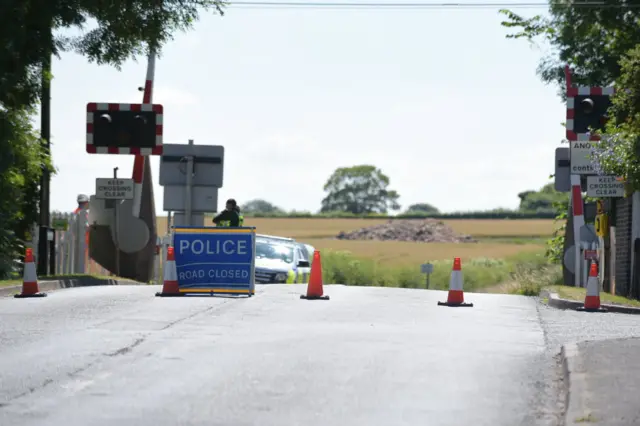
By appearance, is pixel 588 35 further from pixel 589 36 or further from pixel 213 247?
pixel 213 247

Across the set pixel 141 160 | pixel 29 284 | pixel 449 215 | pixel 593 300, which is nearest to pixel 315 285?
pixel 593 300

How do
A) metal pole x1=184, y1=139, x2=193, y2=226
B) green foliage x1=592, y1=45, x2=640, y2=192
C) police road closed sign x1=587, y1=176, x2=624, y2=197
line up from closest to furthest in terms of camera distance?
green foliage x1=592, y1=45, x2=640, y2=192 → police road closed sign x1=587, y1=176, x2=624, y2=197 → metal pole x1=184, y1=139, x2=193, y2=226

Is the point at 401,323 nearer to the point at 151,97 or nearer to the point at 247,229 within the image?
the point at 247,229

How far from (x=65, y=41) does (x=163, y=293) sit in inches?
326

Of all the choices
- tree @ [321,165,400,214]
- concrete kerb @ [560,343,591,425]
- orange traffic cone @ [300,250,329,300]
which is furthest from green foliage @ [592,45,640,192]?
tree @ [321,165,400,214]

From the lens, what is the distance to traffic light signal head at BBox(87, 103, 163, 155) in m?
25.5

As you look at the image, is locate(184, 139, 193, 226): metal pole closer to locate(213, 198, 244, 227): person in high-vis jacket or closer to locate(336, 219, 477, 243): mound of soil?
locate(213, 198, 244, 227): person in high-vis jacket

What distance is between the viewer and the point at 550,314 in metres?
17.0

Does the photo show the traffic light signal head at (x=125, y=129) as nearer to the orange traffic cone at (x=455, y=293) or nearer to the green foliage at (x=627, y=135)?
the orange traffic cone at (x=455, y=293)

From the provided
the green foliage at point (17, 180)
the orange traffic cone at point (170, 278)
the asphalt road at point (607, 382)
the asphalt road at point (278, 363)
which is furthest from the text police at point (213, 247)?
the asphalt road at point (607, 382)

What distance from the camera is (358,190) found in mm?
161250

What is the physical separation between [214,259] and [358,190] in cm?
14224

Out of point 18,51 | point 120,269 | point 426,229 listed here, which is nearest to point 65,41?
point 18,51

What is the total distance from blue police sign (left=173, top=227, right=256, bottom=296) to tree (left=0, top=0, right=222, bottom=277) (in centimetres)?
570
